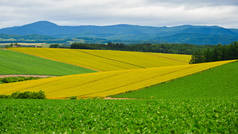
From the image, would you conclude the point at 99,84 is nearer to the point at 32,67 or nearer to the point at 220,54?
the point at 32,67

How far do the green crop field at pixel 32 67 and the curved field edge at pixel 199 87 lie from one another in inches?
1674

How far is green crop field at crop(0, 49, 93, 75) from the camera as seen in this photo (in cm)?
7425

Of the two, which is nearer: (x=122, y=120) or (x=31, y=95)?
(x=122, y=120)

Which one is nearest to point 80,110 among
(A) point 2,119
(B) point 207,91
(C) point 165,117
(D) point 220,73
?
(A) point 2,119

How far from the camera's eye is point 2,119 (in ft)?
63.3

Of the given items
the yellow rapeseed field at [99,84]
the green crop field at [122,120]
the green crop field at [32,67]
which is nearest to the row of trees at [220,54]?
the green crop field at [32,67]

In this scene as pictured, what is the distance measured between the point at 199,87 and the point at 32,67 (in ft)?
184

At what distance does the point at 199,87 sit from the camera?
39344mm

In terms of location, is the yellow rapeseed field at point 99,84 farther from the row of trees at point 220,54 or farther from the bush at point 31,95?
the row of trees at point 220,54

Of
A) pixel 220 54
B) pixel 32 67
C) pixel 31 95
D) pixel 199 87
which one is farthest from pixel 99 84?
pixel 220 54

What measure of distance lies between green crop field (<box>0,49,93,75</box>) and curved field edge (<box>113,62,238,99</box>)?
4253 cm

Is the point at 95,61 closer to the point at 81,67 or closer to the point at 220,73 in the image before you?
the point at 81,67

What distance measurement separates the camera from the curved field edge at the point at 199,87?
115ft

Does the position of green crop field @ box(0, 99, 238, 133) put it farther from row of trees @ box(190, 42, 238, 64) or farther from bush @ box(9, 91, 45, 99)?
row of trees @ box(190, 42, 238, 64)
